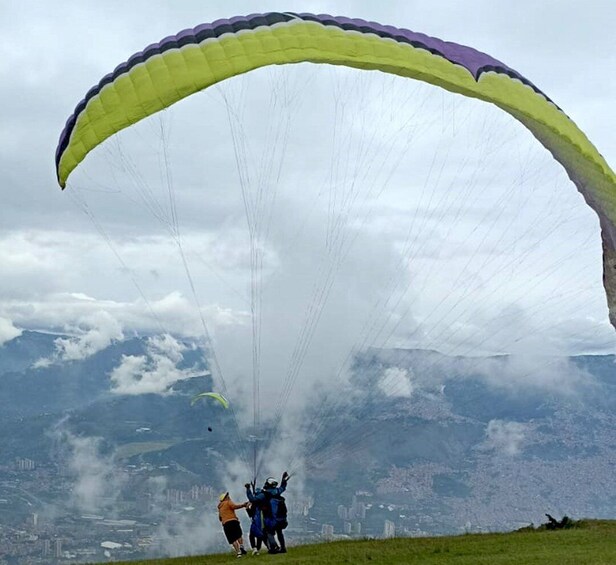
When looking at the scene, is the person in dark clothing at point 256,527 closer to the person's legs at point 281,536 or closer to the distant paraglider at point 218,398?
the person's legs at point 281,536

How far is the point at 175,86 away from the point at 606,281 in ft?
32.5

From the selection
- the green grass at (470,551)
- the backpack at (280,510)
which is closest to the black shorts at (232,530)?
the green grass at (470,551)

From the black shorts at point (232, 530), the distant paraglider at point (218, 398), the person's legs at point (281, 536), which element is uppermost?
the distant paraglider at point (218, 398)

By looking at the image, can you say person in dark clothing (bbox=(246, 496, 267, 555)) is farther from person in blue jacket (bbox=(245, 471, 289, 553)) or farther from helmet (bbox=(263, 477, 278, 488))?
helmet (bbox=(263, 477, 278, 488))

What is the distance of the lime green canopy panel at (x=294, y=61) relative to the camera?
44.5 feet

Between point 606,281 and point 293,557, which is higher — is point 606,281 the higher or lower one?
the higher one

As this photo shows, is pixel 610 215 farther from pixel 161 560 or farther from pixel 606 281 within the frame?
pixel 161 560

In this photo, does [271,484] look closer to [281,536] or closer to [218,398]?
[281,536]

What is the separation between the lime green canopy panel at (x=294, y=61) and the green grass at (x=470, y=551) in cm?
838

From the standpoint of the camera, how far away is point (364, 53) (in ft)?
44.7

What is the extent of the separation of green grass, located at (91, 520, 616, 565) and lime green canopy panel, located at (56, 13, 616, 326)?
8.38 metres

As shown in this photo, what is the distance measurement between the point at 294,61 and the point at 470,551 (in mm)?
12676

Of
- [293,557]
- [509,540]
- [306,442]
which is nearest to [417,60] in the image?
[306,442]

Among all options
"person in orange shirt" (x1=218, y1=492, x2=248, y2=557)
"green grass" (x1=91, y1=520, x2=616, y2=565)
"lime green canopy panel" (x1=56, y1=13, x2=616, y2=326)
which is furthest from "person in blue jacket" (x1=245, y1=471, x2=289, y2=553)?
"lime green canopy panel" (x1=56, y1=13, x2=616, y2=326)
